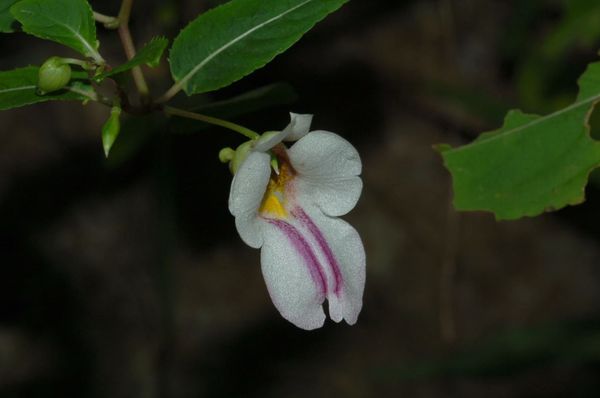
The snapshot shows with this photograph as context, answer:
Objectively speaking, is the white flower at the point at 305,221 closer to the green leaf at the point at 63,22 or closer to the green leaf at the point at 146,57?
the green leaf at the point at 146,57

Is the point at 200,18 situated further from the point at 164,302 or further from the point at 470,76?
the point at 470,76

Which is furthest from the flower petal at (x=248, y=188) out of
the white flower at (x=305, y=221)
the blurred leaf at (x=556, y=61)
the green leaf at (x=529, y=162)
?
the blurred leaf at (x=556, y=61)

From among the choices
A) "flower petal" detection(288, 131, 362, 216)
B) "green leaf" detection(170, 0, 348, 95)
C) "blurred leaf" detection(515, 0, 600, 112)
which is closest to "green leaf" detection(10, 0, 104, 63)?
"green leaf" detection(170, 0, 348, 95)

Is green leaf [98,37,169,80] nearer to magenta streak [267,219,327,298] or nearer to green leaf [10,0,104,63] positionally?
green leaf [10,0,104,63]

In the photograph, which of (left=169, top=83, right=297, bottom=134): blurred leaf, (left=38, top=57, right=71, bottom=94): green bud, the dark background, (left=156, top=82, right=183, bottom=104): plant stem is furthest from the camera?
the dark background

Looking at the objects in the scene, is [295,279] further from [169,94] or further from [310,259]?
[169,94]

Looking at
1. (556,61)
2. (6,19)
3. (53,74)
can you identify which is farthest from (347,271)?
(556,61)
